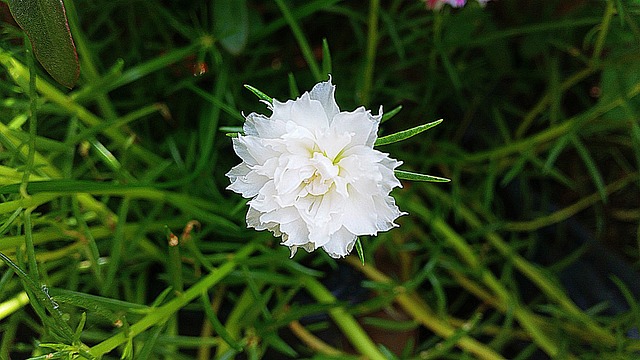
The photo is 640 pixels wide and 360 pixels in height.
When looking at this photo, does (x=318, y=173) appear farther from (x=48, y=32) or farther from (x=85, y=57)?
(x=85, y=57)

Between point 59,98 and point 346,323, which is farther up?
point 59,98

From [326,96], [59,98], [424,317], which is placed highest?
[59,98]

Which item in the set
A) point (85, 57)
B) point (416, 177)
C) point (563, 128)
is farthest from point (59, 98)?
point (563, 128)

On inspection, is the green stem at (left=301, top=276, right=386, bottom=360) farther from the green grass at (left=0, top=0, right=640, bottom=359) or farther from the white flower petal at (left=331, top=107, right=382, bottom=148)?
the white flower petal at (left=331, top=107, right=382, bottom=148)

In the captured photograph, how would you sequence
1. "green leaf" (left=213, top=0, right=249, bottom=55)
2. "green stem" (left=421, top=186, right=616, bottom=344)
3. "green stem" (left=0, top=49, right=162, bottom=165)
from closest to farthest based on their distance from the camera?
"green stem" (left=0, top=49, right=162, bottom=165), "green leaf" (left=213, top=0, right=249, bottom=55), "green stem" (left=421, top=186, right=616, bottom=344)

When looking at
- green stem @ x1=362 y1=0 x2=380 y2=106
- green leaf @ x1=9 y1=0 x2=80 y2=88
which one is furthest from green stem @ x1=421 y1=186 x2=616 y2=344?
green leaf @ x1=9 y1=0 x2=80 y2=88

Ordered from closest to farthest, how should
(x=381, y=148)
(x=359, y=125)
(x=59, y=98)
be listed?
1. (x=359, y=125)
2. (x=59, y=98)
3. (x=381, y=148)

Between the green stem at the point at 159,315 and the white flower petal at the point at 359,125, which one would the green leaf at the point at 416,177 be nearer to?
the white flower petal at the point at 359,125

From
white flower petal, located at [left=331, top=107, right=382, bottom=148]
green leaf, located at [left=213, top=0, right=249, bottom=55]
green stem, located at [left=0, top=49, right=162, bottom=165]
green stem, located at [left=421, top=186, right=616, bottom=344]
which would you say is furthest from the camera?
Result: green stem, located at [left=421, top=186, right=616, bottom=344]
